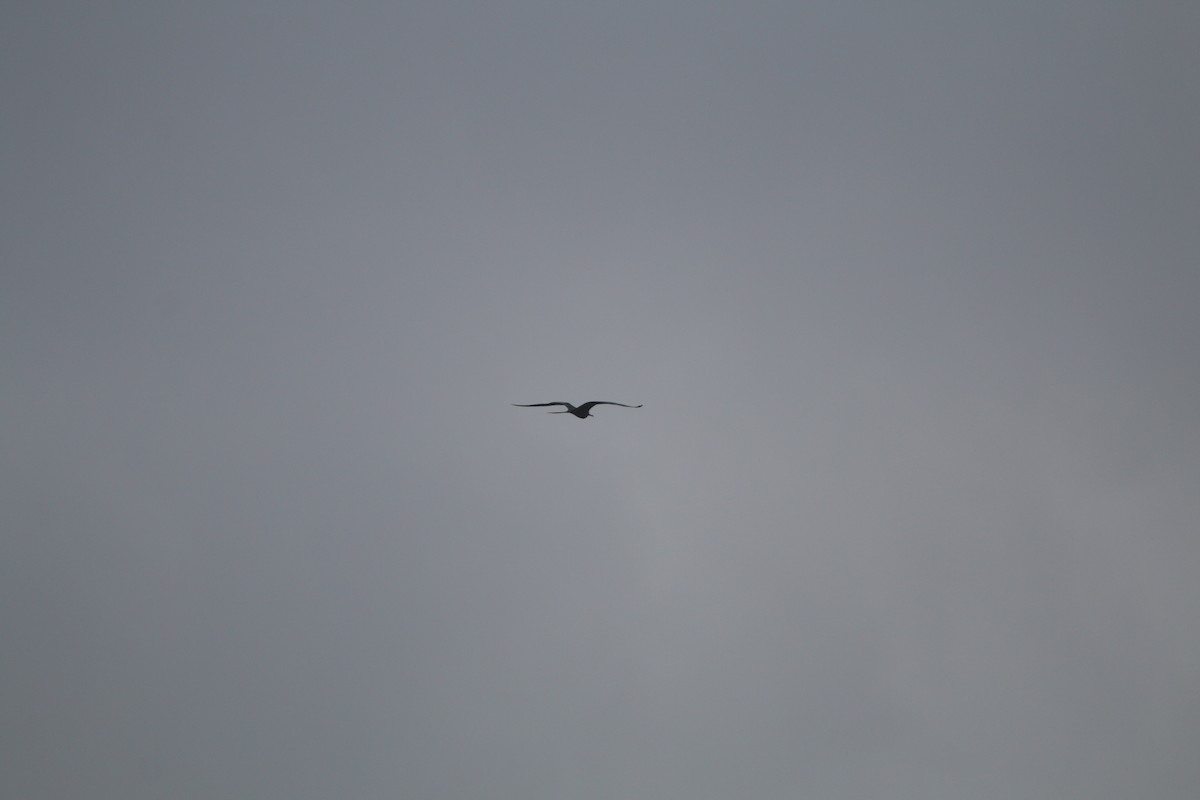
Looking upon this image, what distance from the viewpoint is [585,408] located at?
77.0 feet
